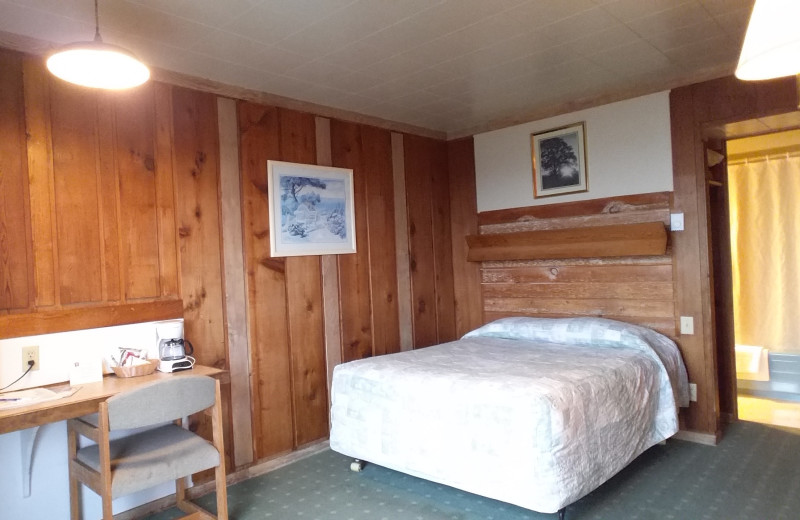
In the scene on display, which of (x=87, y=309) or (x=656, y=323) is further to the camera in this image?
(x=656, y=323)

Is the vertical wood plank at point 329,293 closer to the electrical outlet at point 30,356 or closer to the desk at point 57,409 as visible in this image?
the desk at point 57,409

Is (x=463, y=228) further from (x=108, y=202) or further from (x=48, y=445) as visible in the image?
(x=48, y=445)

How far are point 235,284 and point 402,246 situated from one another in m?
1.49

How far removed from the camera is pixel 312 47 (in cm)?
271

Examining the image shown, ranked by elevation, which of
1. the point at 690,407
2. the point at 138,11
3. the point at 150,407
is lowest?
the point at 690,407

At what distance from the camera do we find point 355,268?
3.90m

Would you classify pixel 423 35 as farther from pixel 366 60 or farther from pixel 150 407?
pixel 150 407

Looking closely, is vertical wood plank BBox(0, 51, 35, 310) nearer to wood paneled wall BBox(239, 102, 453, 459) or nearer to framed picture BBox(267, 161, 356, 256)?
wood paneled wall BBox(239, 102, 453, 459)

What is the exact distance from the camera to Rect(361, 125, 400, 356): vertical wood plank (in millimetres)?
4027

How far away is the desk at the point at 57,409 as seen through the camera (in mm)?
1911

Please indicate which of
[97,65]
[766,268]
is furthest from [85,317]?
[766,268]

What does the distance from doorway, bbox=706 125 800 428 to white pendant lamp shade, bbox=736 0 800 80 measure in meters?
3.44

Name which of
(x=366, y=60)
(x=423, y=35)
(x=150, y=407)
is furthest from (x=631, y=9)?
(x=150, y=407)

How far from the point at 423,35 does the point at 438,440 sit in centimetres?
199
